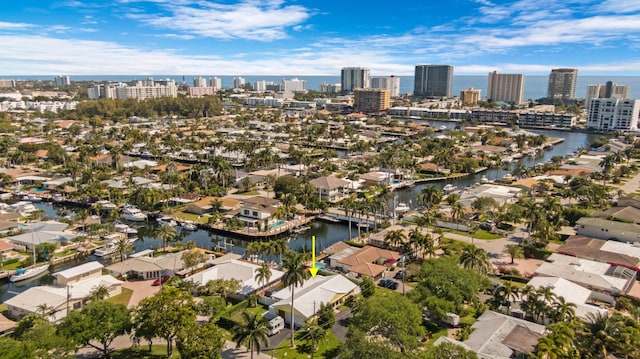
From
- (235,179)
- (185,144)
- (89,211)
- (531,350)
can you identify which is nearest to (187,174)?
(235,179)

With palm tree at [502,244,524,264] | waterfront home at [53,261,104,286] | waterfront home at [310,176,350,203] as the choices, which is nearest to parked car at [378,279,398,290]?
palm tree at [502,244,524,264]

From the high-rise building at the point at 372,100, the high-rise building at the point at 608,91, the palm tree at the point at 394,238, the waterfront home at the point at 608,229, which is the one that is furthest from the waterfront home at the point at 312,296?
the high-rise building at the point at 608,91

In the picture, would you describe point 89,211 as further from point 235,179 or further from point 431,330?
point 431,330

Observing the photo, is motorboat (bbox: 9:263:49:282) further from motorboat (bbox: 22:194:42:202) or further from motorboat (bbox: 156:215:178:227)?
motorboat (bbox: 22:194:42:202)

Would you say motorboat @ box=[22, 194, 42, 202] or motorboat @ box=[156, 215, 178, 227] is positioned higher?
motorboat @ box=[156, 215, 178, 227]

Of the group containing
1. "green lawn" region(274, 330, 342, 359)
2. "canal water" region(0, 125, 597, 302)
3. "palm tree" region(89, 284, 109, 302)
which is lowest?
"canal water" region(0, 125, 597, 302)

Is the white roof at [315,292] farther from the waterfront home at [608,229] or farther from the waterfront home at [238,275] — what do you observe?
the waterfront home at [608,229]
